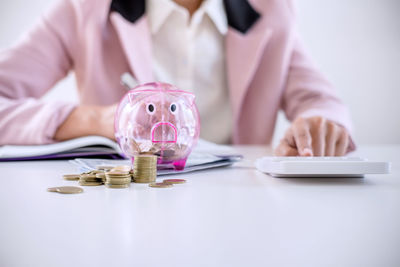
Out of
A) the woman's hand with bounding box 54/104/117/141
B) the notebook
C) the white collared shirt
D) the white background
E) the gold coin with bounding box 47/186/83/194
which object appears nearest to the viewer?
the gold coin with bounding box 47/186/83/194

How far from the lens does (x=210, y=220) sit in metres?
0.24

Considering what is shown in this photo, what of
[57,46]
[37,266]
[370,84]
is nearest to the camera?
[37,266]

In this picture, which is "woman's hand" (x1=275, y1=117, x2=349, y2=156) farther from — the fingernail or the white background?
the white background

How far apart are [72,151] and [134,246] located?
455 millimetres

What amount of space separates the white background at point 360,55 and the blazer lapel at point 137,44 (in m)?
1.31

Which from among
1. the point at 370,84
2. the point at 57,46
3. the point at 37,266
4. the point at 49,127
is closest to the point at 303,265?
the point at 37,266

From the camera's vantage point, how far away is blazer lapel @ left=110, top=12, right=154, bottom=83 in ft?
3.31

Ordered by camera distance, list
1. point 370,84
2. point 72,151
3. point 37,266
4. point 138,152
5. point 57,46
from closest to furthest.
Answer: point 37,266
point 138,152
point 72,151
point 57,46
point 370,84

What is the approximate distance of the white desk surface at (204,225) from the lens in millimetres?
180

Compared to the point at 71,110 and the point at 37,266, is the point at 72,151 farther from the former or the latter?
the point at 37,266

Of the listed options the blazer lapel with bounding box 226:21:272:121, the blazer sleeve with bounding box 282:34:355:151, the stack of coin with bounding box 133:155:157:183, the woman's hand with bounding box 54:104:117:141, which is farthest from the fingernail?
the blazer lapel with bounding box 226:21:272:121

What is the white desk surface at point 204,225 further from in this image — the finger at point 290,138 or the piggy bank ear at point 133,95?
the finger at point 290,138

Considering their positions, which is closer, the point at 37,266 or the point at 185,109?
the point at 37,266

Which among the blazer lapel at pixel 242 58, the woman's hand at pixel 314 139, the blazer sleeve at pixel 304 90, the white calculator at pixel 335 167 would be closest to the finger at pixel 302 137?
the woman's hand at pixel 314 139
